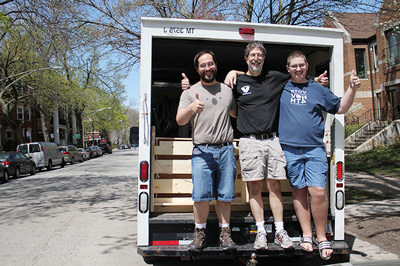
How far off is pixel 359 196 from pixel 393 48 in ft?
53.7

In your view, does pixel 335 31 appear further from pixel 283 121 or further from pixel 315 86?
pixel 283 121

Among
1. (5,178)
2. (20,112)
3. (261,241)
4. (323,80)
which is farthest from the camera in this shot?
(20,112)

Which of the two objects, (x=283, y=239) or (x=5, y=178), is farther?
(x=5, y=178)

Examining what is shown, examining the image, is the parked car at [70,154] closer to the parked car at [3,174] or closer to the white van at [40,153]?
the white van at [40,153]

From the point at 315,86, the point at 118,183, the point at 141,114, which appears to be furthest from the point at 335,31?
the point at 118,183

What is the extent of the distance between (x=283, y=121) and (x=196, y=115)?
2.95ft

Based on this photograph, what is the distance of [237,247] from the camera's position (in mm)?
3854

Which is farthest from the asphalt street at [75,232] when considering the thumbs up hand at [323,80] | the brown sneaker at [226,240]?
the thumbs up hand at [323,80]

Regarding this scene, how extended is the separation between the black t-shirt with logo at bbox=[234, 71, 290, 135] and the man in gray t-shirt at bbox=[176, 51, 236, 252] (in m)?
0.15

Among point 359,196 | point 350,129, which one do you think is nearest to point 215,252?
point 359,196

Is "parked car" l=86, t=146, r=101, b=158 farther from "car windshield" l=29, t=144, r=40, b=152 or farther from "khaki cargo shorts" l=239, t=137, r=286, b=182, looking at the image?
"khaki cargo shorts" l=239, t=137, r=286, b=182

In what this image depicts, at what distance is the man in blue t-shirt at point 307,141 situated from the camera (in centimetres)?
377

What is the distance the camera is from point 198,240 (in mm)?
3785

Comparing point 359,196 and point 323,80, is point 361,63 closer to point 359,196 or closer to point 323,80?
point 359,196
